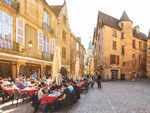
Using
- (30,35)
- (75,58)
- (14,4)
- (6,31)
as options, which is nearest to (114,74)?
(75,58)

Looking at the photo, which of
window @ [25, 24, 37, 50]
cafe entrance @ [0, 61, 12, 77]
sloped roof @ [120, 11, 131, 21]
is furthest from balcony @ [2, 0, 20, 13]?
sloped roof @ [120, 11, 131, 21]

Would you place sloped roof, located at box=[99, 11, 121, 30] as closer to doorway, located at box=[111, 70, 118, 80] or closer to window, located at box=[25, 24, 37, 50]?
doorway, located at box=[111, 70, 118, 80]

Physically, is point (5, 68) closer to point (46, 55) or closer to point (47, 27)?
point (46, 55)

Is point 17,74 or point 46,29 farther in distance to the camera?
point 46,29

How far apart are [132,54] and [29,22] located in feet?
86.9

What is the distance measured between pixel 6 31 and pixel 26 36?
9.78 feet

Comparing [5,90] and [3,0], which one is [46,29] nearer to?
[3,0]

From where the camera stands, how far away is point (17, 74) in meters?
13.1

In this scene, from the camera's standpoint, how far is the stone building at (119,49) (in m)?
31.1

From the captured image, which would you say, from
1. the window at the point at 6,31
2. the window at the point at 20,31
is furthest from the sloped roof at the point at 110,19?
the window at the point at 6,31

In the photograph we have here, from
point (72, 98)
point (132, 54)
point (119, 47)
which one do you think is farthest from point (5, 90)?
point (132, 54)

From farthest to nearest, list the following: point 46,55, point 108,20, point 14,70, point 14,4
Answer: point 108,20
point 46,55
point 14,70
point 14,4

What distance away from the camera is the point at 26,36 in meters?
14.6

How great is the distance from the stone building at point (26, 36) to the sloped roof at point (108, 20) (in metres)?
12.9
